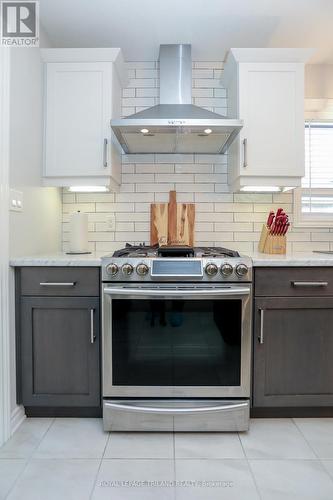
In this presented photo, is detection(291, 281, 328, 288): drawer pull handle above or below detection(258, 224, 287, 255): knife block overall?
below

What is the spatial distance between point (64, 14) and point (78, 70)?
0.32 m

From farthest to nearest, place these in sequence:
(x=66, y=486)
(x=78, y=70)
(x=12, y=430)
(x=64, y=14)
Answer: (x=78, y=70)
(x=64, y=14)
(x=12, y=430)
(x=66, y=486)

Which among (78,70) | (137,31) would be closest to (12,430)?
(78,70)

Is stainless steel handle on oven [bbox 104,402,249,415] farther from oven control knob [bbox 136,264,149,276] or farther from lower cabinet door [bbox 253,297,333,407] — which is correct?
A: oven control knob [bbox 136,264,149,276]

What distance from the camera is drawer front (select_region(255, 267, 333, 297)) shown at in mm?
2002

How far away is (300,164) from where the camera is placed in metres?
2.41

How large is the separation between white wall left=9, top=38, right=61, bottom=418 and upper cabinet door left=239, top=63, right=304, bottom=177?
1352mm

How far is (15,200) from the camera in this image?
1.99 metres

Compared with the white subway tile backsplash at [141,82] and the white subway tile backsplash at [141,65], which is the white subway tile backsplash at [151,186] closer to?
the white subway tile backsplash at [141,82]

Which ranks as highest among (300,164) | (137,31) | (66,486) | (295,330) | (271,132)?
(137,31)

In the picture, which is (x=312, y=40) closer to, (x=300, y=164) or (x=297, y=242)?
(x=300, y=164)

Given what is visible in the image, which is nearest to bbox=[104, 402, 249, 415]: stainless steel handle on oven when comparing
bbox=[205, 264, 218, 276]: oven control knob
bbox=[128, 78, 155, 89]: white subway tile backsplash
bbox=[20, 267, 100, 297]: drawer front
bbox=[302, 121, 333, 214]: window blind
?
bbox=[20, 267, 100, 297]: drawer front

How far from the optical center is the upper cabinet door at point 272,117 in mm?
2391

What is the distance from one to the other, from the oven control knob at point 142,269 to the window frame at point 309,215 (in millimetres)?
1448
